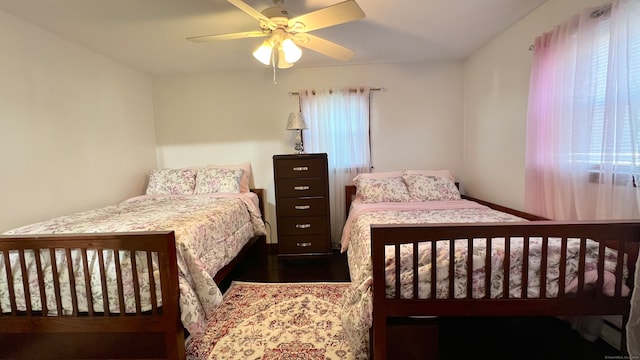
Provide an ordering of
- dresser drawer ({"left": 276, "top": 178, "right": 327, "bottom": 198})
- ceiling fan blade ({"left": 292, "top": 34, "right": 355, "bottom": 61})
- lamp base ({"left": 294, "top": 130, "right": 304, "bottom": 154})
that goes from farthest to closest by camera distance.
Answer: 1. lamp base ({"left": 294, "top": 130, "right": 304, "bottom": 154})
2. dresser drawer ({"left": 276, "top": 178, "right": 327, "bottom": 198})
3. ceiling fan blade ({"left": 292, "top": 34, "right": 355, "bottom": 61})

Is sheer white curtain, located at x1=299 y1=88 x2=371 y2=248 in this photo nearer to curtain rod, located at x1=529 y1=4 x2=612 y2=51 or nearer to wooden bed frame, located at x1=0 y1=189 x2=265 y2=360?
curtain rod, located at x1=529 y1=4 x2=612 y2=51

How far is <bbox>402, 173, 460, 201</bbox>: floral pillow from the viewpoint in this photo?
2.80m

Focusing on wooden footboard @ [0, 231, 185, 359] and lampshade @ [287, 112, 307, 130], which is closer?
wooden footboard @ [0, 231, 185, 359]

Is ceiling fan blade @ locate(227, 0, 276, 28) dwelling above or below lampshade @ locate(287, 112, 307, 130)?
above

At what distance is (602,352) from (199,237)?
231 cm

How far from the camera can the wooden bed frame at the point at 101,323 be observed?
1368mm

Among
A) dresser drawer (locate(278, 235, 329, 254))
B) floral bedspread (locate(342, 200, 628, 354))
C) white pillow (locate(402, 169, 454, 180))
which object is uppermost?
white pillow (locate(402, 169, 454, 180))

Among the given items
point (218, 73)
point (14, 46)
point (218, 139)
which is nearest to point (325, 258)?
point (218, 139)

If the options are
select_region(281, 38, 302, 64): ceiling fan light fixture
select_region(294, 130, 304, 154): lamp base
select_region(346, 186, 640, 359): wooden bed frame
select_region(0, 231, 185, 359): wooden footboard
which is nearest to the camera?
select_region(346, 186, 640, 359): wooden bed frame

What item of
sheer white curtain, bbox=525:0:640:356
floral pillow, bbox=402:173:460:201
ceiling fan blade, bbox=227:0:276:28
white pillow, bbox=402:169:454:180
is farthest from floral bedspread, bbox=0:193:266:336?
sheer white curtain, bbox=525:0:640:356

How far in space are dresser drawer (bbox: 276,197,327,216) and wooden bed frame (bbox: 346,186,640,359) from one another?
1.64 m

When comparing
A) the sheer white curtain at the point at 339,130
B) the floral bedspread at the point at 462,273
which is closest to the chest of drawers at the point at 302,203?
the sheer white curtain at the point at 339,130

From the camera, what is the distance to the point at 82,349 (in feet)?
4.90

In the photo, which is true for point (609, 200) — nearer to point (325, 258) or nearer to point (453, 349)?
point (453, 349)
